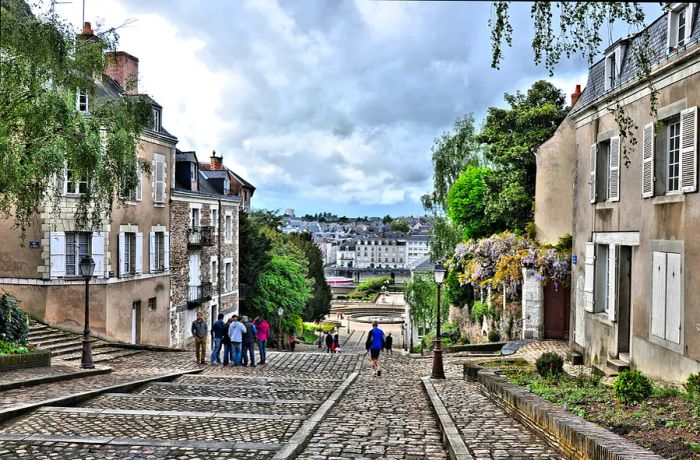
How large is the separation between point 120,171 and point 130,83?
2105 mm

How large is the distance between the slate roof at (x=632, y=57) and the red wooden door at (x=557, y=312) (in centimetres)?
610

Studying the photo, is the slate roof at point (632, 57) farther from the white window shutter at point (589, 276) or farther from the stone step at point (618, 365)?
the stone step at point (618, 365)

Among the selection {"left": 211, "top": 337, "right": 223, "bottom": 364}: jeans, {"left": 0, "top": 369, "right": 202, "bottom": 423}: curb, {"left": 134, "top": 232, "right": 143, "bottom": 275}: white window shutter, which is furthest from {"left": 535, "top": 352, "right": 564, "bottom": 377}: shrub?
{"left": 134, "top": 232, "right": 143, "bottom": 275}: white window shutter

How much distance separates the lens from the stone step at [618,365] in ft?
42.6

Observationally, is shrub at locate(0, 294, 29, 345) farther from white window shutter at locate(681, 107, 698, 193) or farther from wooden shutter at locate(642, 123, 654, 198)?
white window shutter at locate(681, 107, 698, 193)

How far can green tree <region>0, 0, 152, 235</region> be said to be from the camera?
11359 millimetres

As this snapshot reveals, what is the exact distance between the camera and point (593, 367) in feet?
46.8

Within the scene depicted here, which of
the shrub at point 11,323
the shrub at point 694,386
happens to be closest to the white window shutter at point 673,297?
the shrub at point 694,386

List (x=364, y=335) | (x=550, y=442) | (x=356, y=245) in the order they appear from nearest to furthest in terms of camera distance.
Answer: (x=550, y=442) < (x=364, y=335) < (x=356, y=245)

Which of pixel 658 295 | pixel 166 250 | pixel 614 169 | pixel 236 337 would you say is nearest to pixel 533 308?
pixel 614 169

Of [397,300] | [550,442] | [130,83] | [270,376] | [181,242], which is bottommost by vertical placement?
[397,300]

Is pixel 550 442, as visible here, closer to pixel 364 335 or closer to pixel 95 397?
pixel 95 397

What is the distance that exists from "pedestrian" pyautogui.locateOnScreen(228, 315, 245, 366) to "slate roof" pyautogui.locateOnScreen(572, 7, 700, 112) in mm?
10299

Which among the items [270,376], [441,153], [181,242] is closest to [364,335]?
[441,153]
